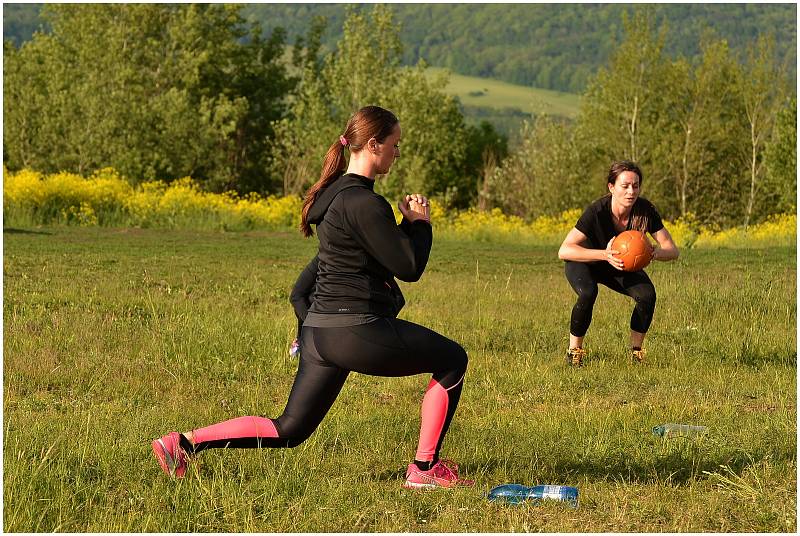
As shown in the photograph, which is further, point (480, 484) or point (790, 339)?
point (790, 339)

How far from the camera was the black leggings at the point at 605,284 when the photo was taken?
10305 millimetres

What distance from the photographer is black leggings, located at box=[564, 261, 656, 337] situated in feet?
33.8

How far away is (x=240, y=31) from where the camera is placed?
56.9 meters

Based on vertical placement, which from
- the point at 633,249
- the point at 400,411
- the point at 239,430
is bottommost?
the point at 400,411

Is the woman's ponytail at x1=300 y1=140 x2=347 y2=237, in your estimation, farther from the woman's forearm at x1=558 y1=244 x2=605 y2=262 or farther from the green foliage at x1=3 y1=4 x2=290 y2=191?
the green foliage at x1=3 y1=4 x2=290 y2=191

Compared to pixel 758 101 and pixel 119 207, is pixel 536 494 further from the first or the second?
pixel 758 101

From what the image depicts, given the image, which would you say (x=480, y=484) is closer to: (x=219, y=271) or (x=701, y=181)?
(x=219, y=271)

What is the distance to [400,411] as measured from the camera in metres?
8.23

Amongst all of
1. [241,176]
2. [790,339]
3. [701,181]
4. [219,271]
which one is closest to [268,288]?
[219,271]

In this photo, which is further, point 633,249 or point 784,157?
point 784,157

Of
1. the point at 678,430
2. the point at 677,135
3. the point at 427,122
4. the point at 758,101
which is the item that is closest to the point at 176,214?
the point at 427,122

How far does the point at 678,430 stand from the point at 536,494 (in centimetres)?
189

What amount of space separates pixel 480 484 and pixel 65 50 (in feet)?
164

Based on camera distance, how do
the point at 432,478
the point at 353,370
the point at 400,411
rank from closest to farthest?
the point at 353,370, the point at 432,478, the point at 400,411
